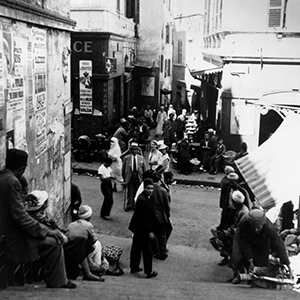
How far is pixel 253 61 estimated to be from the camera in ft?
55.0

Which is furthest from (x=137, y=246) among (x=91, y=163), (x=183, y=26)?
(x=183, y=26)

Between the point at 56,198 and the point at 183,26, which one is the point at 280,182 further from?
the point at 183,26

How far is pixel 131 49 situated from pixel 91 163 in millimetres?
11806

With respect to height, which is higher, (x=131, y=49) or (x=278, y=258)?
(x=131, y=49)

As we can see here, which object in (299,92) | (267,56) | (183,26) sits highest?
(183,26)

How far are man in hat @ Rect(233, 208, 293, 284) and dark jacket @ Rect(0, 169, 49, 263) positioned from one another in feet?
9.04

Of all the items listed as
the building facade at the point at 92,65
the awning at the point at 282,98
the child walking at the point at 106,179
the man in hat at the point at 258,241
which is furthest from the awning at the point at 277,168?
the building facade at the point at 92,65

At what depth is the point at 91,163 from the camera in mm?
17188

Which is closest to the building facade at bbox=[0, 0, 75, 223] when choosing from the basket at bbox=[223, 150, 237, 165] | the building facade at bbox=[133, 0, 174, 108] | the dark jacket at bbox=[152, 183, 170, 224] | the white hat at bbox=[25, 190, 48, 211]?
the white hat at bbox=[25, 190, 48, 211]

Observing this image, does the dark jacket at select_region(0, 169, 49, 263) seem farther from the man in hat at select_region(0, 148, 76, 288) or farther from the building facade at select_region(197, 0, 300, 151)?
the building facade at select_region(197, 0, 300, 151)

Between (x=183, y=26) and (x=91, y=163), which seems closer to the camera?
(x=91, y=163)

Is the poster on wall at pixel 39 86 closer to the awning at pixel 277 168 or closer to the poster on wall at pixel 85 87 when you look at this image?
the awning at pixel 277 168

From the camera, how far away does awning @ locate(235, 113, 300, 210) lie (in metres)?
8.69

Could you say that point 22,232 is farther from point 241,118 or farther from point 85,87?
point 85,87
